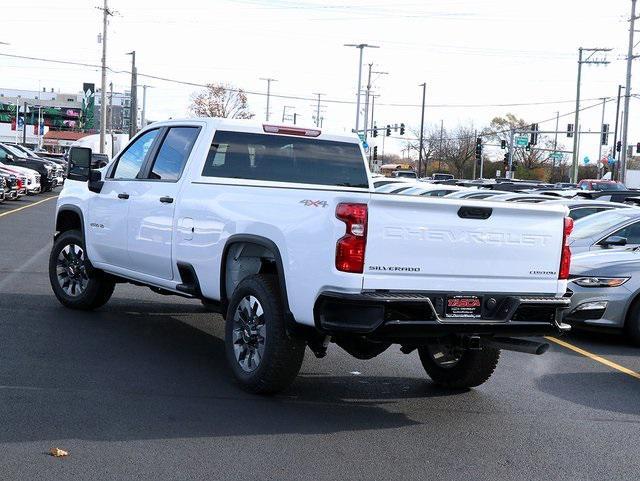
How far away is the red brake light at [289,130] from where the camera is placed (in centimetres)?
927

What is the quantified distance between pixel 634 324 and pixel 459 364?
3.60 metres

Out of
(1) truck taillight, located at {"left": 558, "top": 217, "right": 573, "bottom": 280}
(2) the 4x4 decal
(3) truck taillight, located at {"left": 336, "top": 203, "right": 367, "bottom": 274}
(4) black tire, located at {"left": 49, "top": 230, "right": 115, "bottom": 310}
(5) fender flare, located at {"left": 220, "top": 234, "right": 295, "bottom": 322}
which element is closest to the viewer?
(3) truck taillight, located at {"left": 336, "top": 203, "right": 367, "bottom": 274}

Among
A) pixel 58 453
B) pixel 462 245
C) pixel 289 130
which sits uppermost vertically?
pixel 289 130

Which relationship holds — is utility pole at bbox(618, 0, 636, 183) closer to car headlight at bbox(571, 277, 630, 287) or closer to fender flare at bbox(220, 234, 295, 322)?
car headlight at bbox(571, 277, 630, 287)

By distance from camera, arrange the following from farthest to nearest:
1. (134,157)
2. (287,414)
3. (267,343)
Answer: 1. (134,157)
2. (267,343)
3. (287,414)

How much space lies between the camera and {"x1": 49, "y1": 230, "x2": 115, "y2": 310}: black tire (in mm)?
10748

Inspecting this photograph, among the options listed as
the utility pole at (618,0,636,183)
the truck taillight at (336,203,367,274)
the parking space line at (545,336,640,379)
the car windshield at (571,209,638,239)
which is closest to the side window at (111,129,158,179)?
the truck taillight at (336,203,367,274)

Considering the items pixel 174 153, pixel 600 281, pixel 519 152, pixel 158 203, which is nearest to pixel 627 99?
pixel 600 281

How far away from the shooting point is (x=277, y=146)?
30.5 feet

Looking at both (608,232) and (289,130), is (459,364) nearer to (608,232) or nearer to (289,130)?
(289,130)

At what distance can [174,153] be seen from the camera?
366 inches

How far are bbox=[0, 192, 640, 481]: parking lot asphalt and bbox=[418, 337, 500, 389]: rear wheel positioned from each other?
0.12 meters

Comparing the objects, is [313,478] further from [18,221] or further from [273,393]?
[18,221]

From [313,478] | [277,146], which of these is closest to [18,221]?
[277,146]
